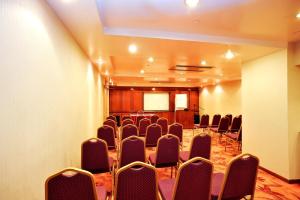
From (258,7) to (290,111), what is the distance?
2.49 meters

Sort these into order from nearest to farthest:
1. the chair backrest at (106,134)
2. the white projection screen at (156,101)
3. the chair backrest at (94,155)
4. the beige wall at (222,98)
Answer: the chair backrest at (94,155), the chair backrest at (106,134), the beige wall at (222,98), the white projection screen at (156,101)

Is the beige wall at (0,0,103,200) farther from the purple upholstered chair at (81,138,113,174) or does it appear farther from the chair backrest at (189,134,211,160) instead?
the chair backrest at (189,134,211,160)

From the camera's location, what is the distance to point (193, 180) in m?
1.89

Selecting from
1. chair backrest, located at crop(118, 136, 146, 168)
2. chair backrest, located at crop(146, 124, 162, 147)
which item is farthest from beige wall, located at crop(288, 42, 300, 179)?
chair backrest, located at crop(118, 136, 146, 168)

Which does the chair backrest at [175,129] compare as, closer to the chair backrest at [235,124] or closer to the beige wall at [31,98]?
the beige wall at [31,98]

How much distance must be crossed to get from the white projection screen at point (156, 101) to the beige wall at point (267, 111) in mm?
8458

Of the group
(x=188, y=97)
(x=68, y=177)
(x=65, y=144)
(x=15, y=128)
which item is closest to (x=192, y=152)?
(x=65, y=144)

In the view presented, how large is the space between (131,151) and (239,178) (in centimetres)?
160

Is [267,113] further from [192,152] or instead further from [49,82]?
[49,82]

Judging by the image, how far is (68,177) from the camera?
1.52 meters

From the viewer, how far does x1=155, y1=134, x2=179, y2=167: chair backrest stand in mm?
3297

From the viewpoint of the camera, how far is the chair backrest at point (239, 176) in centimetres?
200

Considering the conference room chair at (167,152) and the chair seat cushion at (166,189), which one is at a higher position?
the conference room chair at (167,152)

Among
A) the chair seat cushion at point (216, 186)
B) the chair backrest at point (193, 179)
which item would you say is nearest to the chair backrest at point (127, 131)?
the chair seat cushion at point (216, 186)
